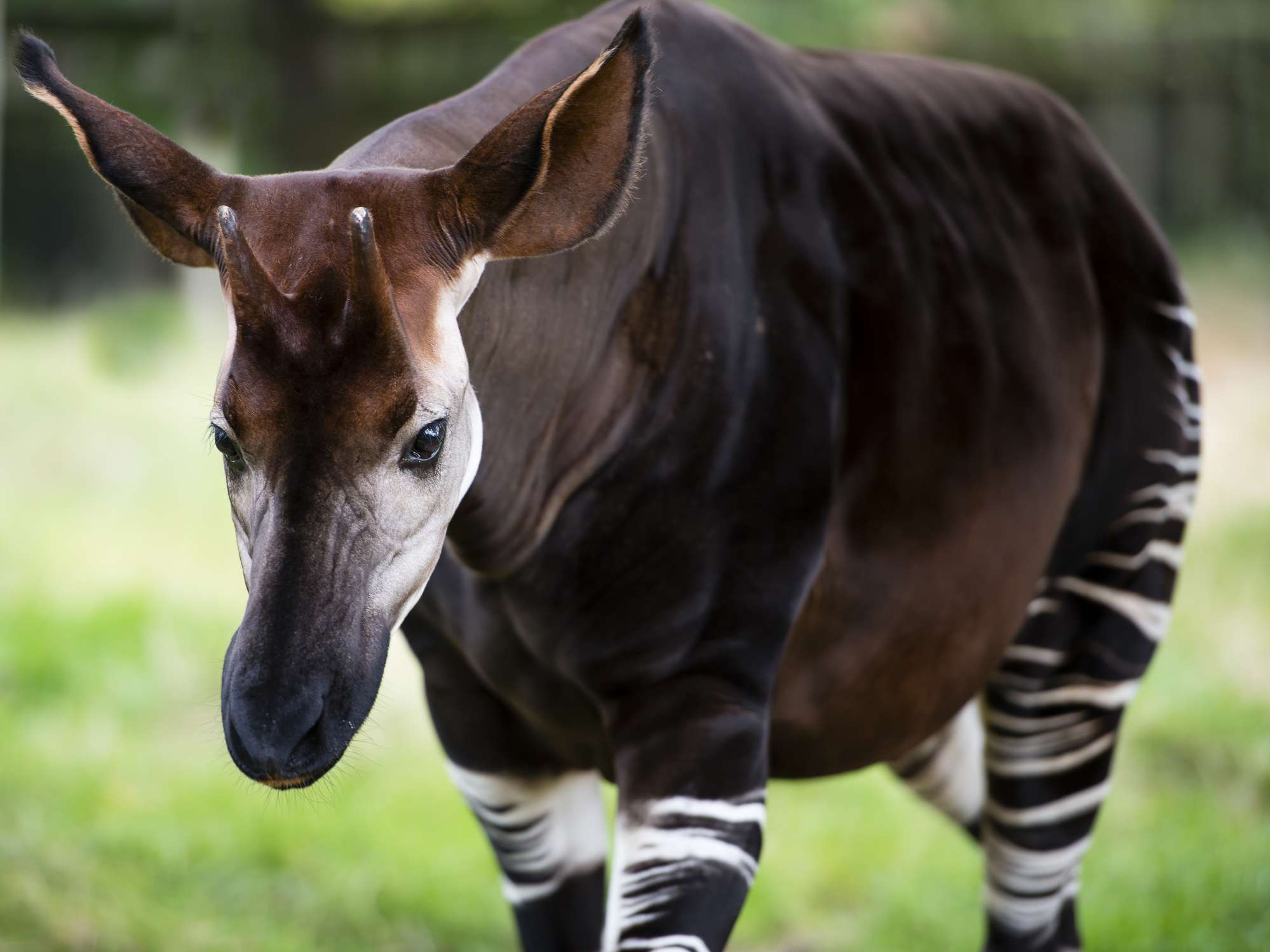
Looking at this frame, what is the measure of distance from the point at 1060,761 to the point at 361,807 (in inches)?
86.8

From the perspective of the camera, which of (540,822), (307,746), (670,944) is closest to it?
(307,746)

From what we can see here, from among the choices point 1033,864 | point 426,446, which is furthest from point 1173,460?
point 426,446

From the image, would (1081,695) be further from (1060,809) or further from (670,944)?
(670,944)

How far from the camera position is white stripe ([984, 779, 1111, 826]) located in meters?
2.80

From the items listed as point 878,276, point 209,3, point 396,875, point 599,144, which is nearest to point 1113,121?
point 209,3

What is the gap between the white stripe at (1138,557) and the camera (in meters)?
2.67

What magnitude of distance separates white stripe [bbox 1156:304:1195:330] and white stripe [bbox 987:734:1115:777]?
765 millimetres

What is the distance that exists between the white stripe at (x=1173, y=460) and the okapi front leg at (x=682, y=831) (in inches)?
42.1

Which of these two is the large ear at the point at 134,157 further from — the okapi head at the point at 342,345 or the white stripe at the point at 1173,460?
the white stripe at the point at 1173,460

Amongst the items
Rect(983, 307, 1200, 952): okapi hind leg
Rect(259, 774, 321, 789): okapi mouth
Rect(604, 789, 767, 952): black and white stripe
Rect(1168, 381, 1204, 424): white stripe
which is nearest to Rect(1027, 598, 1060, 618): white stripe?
Rect(983, 307, 1200, 952): okapi hind leg

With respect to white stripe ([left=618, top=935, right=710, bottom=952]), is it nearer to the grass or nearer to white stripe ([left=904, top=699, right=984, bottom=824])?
the grass

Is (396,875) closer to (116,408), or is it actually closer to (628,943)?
(628,943)

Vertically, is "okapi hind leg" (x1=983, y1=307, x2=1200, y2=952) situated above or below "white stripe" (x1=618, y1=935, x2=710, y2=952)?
below

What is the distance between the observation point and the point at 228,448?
1479 mm
